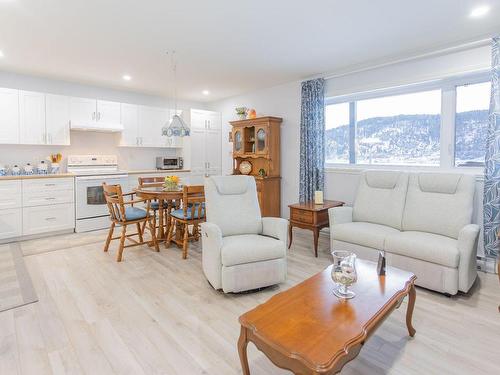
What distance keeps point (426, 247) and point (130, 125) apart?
5213mm

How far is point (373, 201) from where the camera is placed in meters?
3.71

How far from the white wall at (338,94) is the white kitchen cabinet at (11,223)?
12.3ft

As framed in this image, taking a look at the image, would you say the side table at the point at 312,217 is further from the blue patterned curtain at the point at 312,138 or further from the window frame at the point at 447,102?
the window frame at the point at 447,102

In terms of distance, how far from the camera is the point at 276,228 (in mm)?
3006

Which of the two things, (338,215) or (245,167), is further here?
(245,167)

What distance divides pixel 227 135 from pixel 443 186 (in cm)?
438

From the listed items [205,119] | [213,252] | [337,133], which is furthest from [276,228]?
[205,119]

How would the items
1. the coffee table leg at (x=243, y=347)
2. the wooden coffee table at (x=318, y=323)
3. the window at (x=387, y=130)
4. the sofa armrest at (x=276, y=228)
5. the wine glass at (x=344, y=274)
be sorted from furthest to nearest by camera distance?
1. the window at (x=387, y=130)
2. the sofa armrest at (x=276, y=228)
3. the wine glass at (x=344, y=274)
4. the coffee table leg at (x=243, y=347)
5. the wooden coffee table at (x=318, y=323)

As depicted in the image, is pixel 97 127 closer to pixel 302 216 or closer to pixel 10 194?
pixel 10 194

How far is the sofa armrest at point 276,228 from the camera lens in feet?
9.64

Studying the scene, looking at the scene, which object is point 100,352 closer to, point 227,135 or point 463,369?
point 463,369

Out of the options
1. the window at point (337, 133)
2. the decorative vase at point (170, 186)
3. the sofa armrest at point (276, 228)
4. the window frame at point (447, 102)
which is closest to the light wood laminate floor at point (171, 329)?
the sofa armrest at point (276, 228)

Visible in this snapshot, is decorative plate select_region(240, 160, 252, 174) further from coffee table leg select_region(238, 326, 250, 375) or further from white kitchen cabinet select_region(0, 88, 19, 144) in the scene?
coffee table leg select_region(238, 326, 250, 375)

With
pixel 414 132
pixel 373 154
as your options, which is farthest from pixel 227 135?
pixel 414 132
